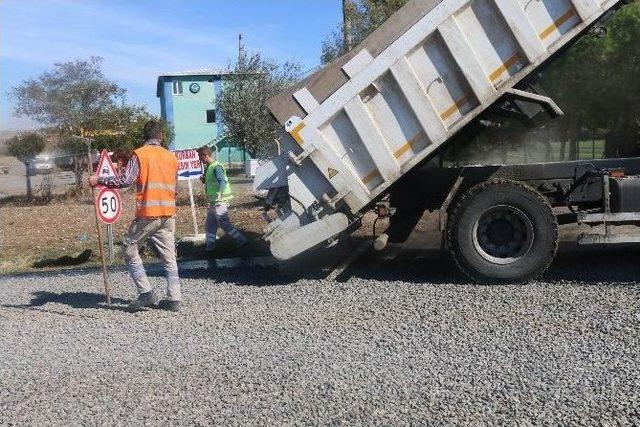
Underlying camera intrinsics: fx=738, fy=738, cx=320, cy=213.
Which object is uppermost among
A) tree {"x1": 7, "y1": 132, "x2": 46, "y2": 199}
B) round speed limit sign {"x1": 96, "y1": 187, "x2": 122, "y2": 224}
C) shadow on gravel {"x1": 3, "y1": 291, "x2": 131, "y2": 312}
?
tree {"x1": 7, "y1": 132, "x2": 46, "y2": 199}

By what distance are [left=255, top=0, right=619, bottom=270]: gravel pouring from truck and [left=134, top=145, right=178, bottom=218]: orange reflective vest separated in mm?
996

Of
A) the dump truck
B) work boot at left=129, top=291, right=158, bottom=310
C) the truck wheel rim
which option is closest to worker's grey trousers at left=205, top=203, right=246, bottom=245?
the dump truck

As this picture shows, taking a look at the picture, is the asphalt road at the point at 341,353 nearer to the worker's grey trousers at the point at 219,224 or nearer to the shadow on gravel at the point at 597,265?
the shadow on gravel at the point at 597,265

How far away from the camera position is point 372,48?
7320 mm

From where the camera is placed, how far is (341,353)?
5527 millimetres

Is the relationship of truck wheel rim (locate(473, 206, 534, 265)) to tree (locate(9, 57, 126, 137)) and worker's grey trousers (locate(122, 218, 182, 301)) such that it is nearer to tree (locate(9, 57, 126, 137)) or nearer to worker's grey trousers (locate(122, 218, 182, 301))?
worker's grey trousers (locate(122, 218, 182, 301))

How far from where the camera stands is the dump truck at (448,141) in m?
7.18

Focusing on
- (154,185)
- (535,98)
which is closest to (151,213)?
(154,185)

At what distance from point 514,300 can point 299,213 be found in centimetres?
230

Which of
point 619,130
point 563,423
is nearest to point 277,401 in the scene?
point 563,423

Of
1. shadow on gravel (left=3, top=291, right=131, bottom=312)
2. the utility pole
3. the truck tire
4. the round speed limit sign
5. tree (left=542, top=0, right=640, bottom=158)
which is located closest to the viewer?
the truck tire

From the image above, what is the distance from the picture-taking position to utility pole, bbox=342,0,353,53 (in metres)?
19.4

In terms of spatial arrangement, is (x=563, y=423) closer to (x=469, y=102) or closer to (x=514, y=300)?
(x=514, y=300)

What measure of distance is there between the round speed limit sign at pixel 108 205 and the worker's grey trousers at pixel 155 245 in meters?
0.98
